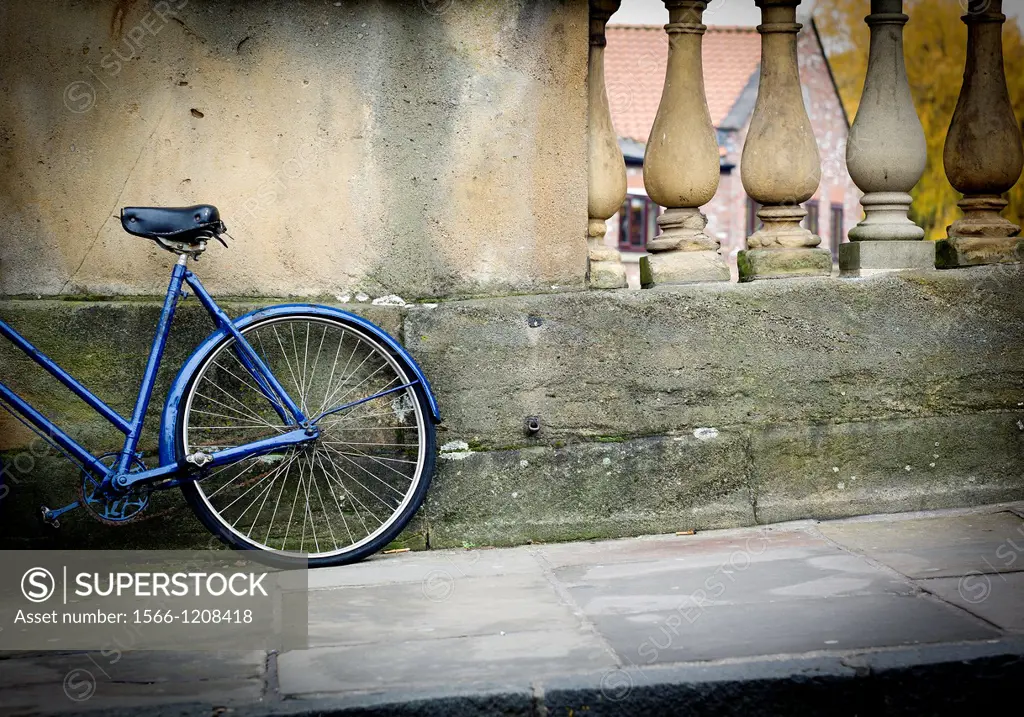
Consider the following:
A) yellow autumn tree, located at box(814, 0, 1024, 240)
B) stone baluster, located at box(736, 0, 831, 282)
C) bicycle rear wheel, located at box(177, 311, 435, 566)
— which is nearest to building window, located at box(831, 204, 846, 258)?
yellow autumn tree, located at box(814, 0, 1024, 240)

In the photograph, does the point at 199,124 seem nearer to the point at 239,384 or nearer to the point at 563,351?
the point at 239,384

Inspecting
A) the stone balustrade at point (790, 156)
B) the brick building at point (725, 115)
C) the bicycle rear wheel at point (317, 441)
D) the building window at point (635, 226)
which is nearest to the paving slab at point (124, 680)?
the bicycle rear wheel at point (317, 441)

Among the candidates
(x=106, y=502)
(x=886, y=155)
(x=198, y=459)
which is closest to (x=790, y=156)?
(x=886, y=155)

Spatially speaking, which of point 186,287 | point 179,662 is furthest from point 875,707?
point 186,287

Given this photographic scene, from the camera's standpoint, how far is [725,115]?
29484mm

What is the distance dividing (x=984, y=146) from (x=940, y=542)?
166 centimetres

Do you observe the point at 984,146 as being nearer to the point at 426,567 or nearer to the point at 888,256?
the point at 888,256

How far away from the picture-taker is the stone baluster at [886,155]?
4.56 metres

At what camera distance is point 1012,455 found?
14.9 feet

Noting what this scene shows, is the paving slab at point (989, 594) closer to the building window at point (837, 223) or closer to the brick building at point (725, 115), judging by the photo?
the brick building at point (725, 115)

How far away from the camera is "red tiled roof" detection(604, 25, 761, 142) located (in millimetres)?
27812

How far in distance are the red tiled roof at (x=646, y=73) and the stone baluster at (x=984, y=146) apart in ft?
73.8

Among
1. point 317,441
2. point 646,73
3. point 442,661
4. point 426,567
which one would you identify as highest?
point 646,73

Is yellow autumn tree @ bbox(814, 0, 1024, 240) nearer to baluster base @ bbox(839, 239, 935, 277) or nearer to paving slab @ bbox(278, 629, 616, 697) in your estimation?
baluster base @ bbox(839, 239, 935, 277)
